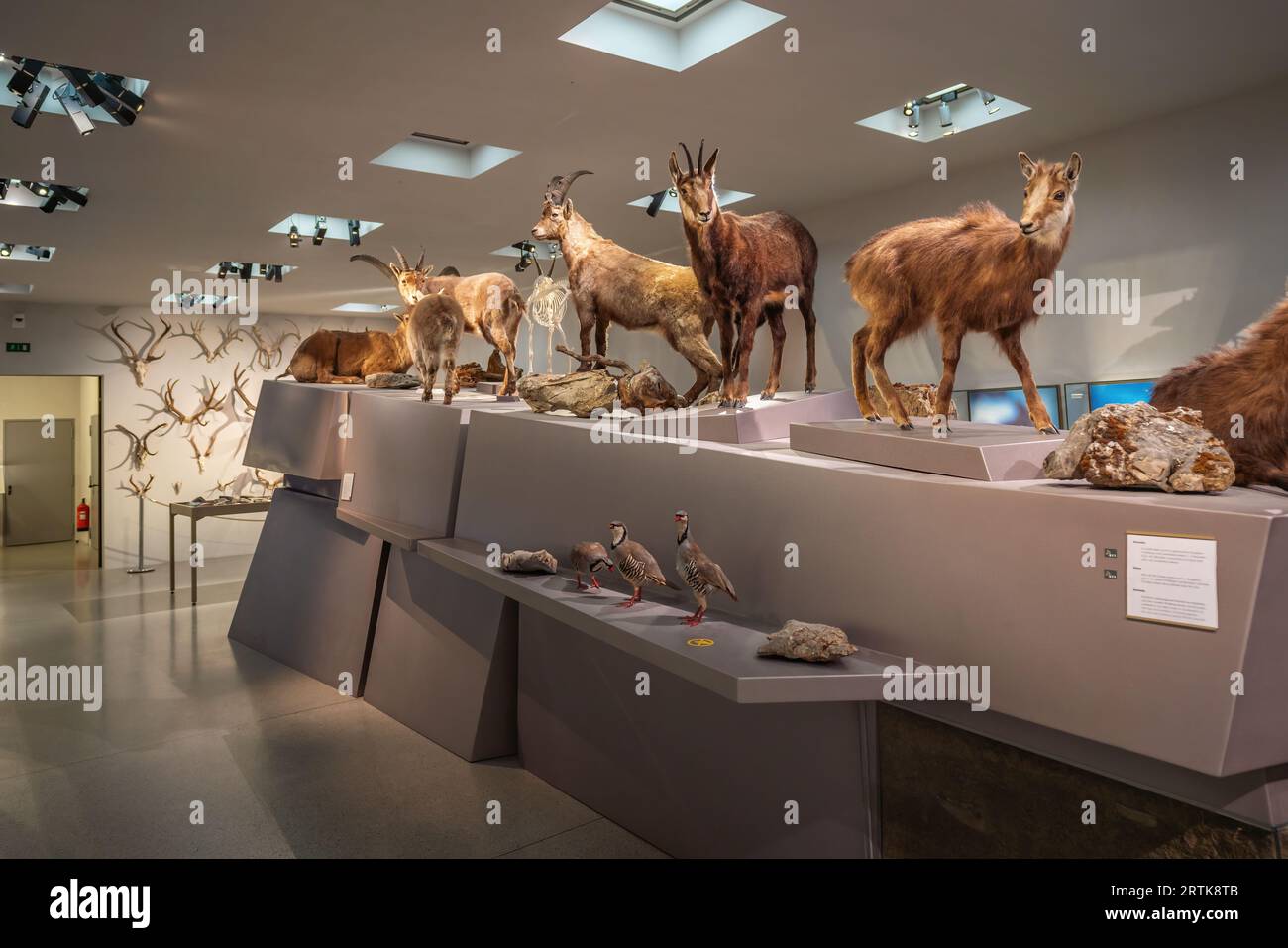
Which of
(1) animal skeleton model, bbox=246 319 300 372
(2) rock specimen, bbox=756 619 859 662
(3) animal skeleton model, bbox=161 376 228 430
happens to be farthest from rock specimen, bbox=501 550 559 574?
(1) animal skeleton model, bbox=246 319 300 372

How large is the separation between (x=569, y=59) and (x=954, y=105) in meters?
2.20

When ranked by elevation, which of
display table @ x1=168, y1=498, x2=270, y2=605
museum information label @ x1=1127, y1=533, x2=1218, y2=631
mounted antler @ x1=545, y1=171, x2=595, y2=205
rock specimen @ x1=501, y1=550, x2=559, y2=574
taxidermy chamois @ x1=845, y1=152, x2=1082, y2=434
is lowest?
display table @ x1=168, y1=498, x2=270, y2=605

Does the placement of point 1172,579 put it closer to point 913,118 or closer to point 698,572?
point 698,572

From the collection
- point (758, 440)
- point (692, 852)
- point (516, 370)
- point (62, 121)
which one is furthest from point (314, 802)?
point (62, 121)

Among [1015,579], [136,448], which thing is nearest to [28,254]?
[136,448]

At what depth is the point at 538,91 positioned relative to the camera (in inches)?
158

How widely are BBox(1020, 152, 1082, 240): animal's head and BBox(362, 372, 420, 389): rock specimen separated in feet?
15.6

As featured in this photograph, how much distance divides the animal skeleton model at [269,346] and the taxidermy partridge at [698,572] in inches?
433

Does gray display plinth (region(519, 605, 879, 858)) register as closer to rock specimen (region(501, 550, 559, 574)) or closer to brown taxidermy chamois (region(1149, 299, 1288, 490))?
rock specimen (region(501, 550, 559, 574))

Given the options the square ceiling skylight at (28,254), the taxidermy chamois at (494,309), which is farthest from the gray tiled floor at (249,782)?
the square ceiling skylight at (28,254)

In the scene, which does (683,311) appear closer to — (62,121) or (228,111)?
(228,111)

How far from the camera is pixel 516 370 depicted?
5316mm

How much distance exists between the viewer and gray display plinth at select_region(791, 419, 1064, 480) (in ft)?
7.11

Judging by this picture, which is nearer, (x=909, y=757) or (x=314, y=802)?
(x=909, y=757)
